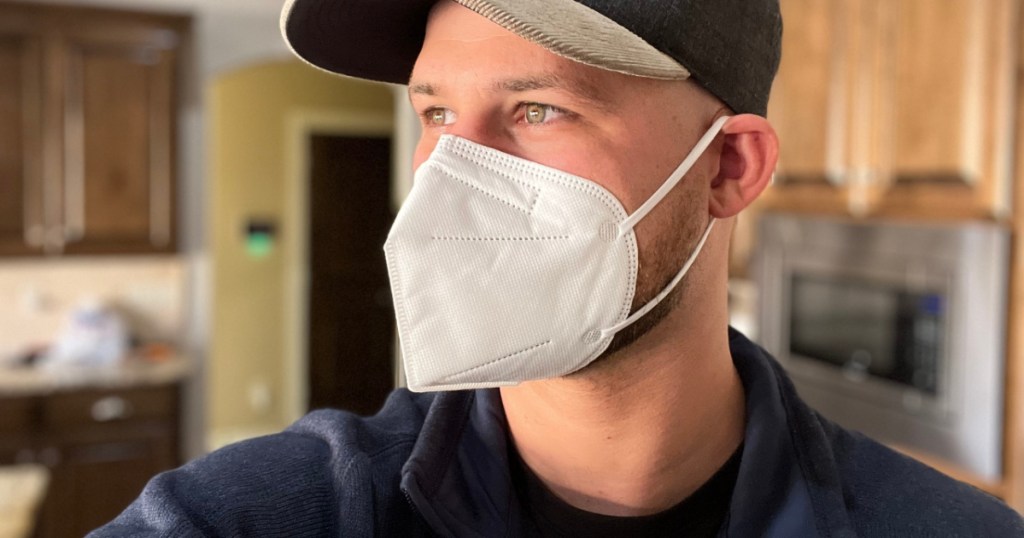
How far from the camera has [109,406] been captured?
147 inches

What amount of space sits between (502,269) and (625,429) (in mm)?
220

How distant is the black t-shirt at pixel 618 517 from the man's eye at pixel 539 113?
322mm

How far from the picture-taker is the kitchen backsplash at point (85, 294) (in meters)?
4.07

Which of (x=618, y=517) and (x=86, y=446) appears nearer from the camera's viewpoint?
(x=618, y=517)

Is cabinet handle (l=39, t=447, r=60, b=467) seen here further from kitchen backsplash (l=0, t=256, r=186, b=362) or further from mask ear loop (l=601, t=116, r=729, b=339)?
mask ear loop (l=601, t=116, r=729, b=339)

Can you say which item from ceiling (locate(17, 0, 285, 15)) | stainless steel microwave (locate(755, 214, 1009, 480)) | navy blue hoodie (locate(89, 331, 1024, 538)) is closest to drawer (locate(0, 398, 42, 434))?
ceiling (locate(17, 0, 285, 15))

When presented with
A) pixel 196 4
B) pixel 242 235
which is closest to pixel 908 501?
pixel 196 4

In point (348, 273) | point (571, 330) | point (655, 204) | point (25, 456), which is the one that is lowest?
point (25, 456)

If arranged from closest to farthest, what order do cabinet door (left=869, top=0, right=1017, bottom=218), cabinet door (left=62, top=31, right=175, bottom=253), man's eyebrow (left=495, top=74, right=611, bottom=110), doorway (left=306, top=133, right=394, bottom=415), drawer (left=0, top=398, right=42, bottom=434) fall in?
1. man's eyebrow (left=495, top=74, right=611, bottom=110)
2. cabinet door (left=869, top=0, right=1017, bottom=218)
3. drawer (left=0, top=398, right=42, bottom=434)
4. cabinet door (left=62, top=31, right=175, bottom=253)
5. doorway (left=306, top=133, right=394, bottom=415)

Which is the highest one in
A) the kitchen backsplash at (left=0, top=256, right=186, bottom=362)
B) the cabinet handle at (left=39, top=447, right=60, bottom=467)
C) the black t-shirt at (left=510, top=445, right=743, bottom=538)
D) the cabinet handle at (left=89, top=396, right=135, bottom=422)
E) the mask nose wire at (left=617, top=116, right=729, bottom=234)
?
the mask nose wire at (left=617, top=116, right=729, bottom=234)

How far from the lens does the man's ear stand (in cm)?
97

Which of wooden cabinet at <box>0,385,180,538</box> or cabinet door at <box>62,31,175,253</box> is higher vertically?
cabinet door at <box>62,31,175,253</box>

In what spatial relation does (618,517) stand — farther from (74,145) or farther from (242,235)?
(242,235)

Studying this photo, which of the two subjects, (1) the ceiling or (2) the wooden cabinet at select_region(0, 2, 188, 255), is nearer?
(2) the wooden cabinet at select_region(0, 2, 188, 255)
